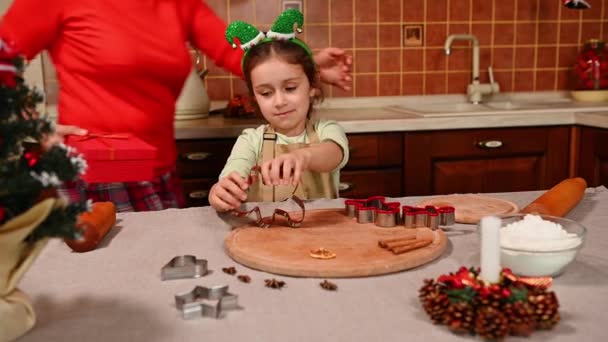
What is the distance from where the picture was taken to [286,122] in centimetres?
155

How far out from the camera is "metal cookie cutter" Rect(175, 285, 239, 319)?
73 centimetres

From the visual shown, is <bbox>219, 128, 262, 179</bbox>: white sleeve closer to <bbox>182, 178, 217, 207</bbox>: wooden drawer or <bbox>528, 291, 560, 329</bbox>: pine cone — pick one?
<bbox>182, 178, 217, 207</bbox>: wooden drawer

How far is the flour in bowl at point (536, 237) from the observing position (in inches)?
32.0

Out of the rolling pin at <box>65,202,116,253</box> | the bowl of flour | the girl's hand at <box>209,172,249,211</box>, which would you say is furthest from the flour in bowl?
the rolling pin at <box>65,202,116,253</box>

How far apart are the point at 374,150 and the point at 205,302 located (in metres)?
1.58

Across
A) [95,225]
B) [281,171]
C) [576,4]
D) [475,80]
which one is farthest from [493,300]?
[576,4]

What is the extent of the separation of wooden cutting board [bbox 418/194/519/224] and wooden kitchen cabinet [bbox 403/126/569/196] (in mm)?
994

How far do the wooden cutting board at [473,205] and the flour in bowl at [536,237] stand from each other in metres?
0.26

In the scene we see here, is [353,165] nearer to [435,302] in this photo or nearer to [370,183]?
[370,183]

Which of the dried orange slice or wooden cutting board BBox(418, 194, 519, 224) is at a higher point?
the dried orange slice

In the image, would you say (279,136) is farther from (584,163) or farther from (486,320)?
(584,163)

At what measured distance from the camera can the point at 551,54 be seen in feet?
9.53

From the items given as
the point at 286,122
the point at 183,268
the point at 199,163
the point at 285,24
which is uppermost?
the point at 285,24

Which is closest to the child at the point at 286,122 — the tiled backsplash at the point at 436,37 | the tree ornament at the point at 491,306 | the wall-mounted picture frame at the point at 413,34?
the tree ornament at the point at 491,306
